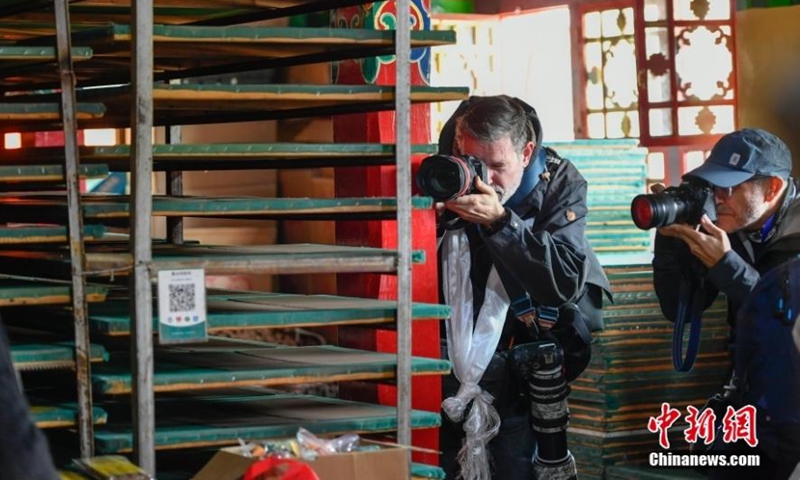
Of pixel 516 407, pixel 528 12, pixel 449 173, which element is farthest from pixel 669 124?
pixel 449 173

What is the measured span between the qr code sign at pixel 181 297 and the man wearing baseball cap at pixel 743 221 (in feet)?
6.79

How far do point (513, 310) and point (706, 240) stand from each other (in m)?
0.75

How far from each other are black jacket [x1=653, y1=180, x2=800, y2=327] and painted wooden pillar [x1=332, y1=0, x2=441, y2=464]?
3.63 feet

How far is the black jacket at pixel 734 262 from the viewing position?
157 inches

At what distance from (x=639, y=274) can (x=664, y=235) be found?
1122 millimetres

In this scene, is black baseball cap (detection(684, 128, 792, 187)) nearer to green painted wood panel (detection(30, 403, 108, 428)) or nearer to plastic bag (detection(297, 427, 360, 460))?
plastic bag (detection(297, 427, 360, 460))

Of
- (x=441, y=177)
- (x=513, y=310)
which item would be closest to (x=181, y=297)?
(x=441, y=177)

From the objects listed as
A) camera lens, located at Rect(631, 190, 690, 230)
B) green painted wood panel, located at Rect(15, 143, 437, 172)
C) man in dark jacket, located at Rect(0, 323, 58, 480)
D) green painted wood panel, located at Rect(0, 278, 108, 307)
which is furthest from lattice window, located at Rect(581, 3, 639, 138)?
man in dark jacket, located at Rect(0, 323, 58, 480)

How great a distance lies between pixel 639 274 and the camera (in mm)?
5371

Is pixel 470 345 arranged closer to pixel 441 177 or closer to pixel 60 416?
pixel 441 177

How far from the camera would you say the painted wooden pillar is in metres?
3.17

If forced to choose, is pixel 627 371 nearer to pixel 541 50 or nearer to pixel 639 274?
pixel 639 274

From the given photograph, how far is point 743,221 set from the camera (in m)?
4.13

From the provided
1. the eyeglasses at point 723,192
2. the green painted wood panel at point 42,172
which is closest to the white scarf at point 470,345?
the eyeglasses at point 723,192
